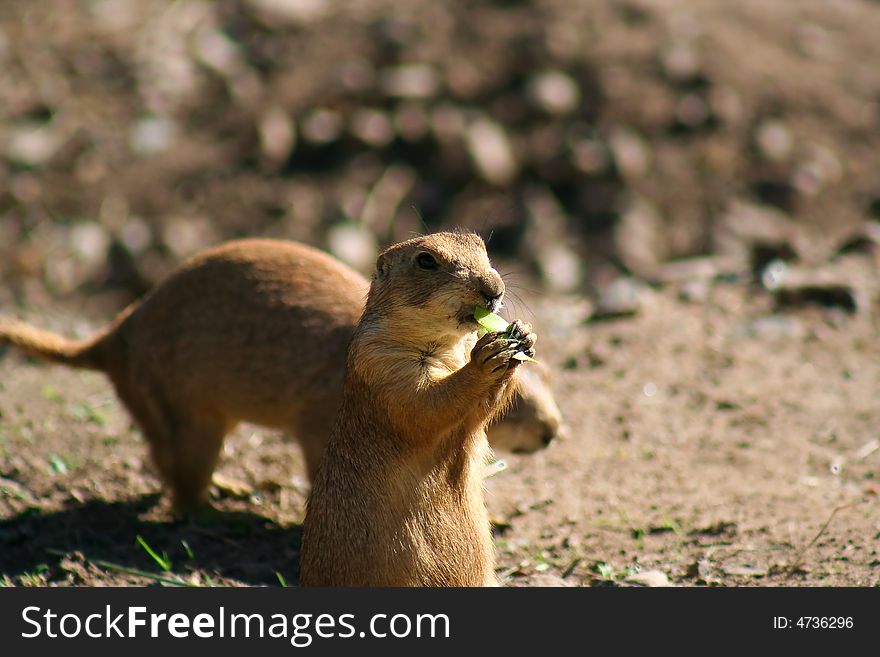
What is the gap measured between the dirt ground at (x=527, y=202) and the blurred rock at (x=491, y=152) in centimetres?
3

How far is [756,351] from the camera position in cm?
826

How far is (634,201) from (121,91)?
16.8 feet

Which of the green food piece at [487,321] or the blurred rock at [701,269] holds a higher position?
the blurred rock at [701,269]

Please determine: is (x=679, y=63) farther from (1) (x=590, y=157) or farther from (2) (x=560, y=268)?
(2) (x=560, y=268)

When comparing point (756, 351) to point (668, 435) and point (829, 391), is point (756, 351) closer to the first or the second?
point (829, 391)

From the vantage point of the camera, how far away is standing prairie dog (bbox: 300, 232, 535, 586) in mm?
4426

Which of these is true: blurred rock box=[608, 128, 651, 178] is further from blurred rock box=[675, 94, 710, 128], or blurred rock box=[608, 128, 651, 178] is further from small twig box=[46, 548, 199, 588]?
small twig box=[46, 548, 199, 588]

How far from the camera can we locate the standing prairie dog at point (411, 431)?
4.43 metres

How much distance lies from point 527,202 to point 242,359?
18.4ft

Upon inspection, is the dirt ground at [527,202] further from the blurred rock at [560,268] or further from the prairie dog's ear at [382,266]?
the prairie dog's ear at [382,266]

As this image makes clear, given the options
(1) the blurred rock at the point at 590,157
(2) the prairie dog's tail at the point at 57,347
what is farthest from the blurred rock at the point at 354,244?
(2) the prairie dog's tail at the point at 57,347

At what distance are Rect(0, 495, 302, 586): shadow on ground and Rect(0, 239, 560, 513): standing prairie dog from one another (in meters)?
0.26

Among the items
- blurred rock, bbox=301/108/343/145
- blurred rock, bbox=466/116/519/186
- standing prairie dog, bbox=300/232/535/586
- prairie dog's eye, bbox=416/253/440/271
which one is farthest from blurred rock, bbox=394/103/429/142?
prairie dog's eye, bbox=416/253/440/271

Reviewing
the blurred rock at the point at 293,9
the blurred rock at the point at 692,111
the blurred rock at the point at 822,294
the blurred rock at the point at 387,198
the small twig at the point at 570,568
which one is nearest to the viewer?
the small twig at the point at 570,568
